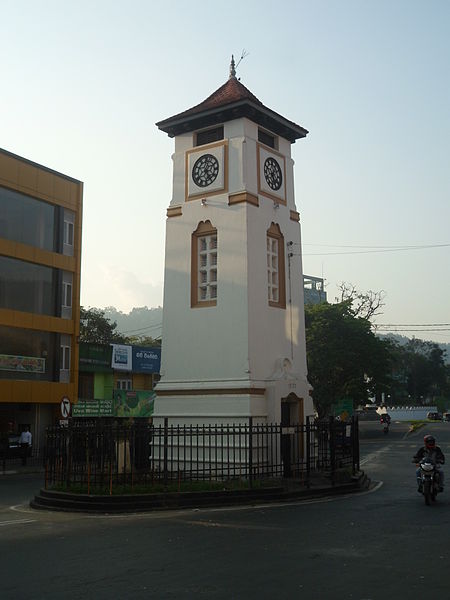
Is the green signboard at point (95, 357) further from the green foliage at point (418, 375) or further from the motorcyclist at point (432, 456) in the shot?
the green foliage at point (418, 375)

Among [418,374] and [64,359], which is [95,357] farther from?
[418,374]

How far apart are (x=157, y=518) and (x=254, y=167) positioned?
12123 mm

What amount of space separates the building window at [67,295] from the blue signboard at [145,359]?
8952 mm

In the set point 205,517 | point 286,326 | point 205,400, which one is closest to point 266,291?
point 286,326

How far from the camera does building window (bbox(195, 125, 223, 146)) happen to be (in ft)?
74.1

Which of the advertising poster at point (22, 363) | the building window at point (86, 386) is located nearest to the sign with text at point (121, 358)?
the building window at point (86, 386)

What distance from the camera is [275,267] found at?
22.5 m

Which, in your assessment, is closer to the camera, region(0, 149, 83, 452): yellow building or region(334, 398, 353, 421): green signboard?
region(0, 149, 83, 452): yellow building

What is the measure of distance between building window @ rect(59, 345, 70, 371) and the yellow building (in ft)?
0.17

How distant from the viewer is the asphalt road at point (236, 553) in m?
7.62

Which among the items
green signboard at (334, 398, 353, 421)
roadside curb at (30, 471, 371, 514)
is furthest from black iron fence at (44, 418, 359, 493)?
green signboard at (334, 398, 353, 421)

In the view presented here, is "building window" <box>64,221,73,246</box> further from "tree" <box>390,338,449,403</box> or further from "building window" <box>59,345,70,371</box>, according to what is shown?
"tree" <box>390,338,449,403</box>

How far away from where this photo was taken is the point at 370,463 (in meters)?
28.6

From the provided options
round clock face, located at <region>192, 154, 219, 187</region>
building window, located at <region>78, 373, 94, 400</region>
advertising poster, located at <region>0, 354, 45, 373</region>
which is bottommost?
building window, located at <region>78, 373, 94, 400</region>
